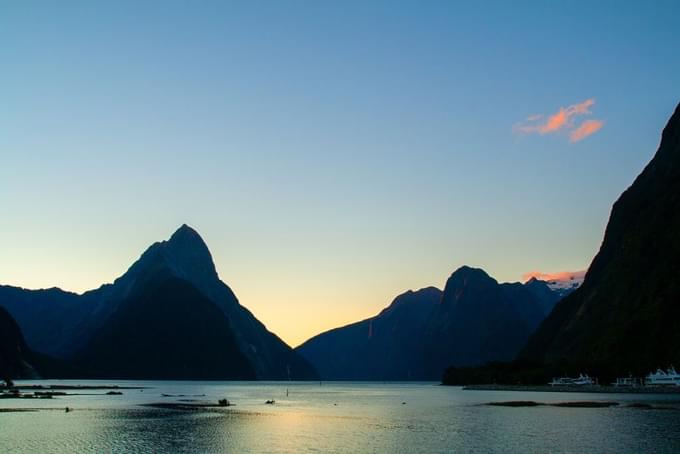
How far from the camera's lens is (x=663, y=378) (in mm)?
165875

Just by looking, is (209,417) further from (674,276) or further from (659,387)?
(674,276)

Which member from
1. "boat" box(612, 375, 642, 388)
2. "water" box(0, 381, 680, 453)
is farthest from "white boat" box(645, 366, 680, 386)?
"water" box(0, 381, 680, 453)

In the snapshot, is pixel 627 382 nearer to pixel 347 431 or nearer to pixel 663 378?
pixel 663 378

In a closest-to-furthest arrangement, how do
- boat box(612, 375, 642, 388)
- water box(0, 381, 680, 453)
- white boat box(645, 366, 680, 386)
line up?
water box(0, 381, 680, 453)
white boat box(645, 366, 680, 386)
boat box(612, 375, 642, 388)

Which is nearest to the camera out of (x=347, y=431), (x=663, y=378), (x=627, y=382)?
(x=347, y=431)

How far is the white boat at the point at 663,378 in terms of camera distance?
161625mm

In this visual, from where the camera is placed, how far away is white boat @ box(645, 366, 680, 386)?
16162cm

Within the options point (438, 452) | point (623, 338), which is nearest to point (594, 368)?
point (623, 338)

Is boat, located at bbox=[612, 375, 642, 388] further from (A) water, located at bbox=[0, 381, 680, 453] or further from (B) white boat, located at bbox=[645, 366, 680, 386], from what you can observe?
(A) water, located at bbox=[0, 381, 680, 453]

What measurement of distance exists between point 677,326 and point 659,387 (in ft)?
72.5

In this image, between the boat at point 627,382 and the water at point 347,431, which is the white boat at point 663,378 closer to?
the boat at point 627,382

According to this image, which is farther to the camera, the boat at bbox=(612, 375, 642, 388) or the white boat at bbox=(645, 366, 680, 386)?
the boat at bbox=(612, 375, 642, 388)

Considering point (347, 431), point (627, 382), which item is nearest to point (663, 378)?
point (627, 382)

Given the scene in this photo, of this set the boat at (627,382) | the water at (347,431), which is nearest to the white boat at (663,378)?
the boat at (627,382)
